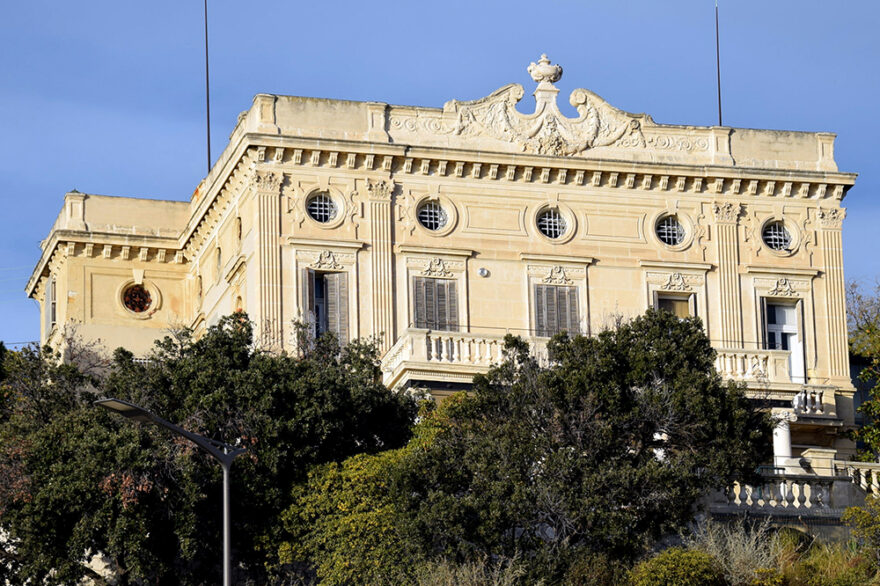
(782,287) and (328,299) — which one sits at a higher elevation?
(782,287)

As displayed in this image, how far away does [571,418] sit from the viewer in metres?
40.8

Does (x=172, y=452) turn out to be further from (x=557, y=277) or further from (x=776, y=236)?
(x=776, y=236)

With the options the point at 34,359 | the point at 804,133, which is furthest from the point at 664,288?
the point at 34,359

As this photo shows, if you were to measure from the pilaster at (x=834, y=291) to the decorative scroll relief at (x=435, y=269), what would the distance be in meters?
10.3

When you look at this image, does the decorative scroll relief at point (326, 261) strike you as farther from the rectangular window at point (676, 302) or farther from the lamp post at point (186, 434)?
the lamp post at point (186, 434)

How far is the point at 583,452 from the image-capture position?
40250 millimetres

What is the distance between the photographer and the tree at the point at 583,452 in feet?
129

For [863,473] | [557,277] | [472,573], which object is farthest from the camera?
[557,277]

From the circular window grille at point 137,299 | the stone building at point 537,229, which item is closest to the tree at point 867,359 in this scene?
the stone building at point 537,229

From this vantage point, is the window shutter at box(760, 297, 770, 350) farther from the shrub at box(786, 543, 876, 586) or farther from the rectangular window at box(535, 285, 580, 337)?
the shrub at box(786, 543, 876, 586)

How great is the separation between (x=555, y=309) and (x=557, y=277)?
848 millimetres

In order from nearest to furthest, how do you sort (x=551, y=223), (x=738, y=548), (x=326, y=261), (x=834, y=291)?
(x=738, y=548)
(x=326, y=261)
(x=551, y=223)
(x=834, y=291)

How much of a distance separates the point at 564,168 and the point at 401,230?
4.60m

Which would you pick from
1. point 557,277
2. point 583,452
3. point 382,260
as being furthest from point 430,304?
point 583,452
